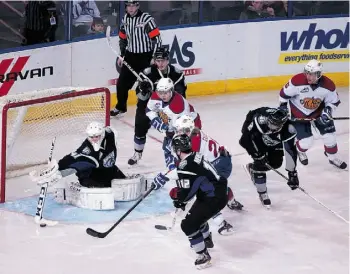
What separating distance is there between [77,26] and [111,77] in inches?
23.4

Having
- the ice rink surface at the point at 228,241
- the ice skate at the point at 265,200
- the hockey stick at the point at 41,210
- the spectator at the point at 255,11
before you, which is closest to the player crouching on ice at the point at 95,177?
the hockey stick at the point at 41,210

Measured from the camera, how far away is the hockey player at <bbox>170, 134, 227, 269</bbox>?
5.28 m

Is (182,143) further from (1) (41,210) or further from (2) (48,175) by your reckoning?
(1) (41,210)

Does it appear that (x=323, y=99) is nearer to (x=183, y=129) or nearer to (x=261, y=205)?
(x=261, y=205)

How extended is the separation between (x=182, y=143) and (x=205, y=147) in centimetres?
65

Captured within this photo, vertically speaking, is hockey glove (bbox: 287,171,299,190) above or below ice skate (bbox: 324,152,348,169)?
above

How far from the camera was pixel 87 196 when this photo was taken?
629 cm

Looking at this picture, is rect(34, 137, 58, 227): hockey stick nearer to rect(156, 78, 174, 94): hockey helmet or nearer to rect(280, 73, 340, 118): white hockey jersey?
rect(156, 78, 174, 94): hockey helmet

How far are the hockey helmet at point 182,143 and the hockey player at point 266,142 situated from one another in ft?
3.18

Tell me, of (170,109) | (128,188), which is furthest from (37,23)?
(128,188)

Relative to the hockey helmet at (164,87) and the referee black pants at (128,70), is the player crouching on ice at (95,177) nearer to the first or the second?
the hockey helmet at (164,87)

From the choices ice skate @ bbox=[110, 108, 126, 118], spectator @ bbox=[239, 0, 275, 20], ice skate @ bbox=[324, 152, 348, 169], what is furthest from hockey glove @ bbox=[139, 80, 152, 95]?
spectator @ bbox=[239, 0, 275, 20]

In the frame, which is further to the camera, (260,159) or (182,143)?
(260,159)

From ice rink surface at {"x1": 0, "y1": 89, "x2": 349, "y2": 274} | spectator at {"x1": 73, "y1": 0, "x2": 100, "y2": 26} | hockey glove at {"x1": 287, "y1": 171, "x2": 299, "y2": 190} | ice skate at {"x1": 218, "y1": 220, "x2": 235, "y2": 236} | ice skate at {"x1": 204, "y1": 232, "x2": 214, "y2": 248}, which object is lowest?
ice rink surface at {"x1": 0, "y1": 89, "x2": 349, "y2": 274}
